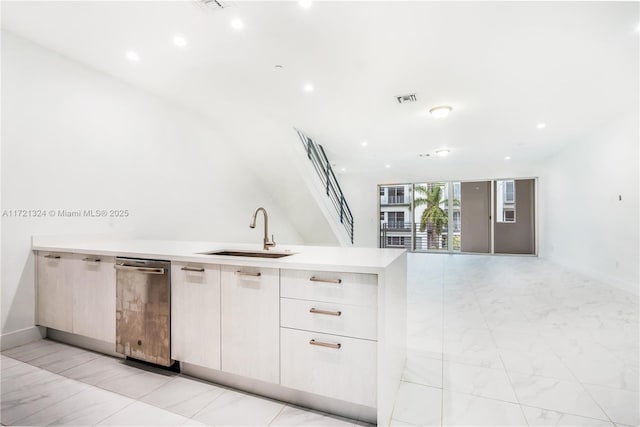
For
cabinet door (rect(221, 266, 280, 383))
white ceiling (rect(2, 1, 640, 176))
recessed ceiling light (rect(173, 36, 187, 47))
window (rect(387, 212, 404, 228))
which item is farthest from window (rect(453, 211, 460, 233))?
cabinet door (rect(221, 266, 280, 383))

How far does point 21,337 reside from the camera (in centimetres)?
246

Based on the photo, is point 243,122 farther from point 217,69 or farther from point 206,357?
point 206,357

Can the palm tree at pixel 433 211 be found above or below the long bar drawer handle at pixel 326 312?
above

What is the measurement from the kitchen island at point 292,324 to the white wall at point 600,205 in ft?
14.9

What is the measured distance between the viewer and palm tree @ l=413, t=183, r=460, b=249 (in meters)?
9.20

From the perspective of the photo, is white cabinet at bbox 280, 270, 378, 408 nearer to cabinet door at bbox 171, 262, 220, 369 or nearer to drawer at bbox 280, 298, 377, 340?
drawer at bbox 280, 298, 377, 340

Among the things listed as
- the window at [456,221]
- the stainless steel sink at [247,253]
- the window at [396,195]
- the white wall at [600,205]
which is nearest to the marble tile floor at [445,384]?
the stainless steel sink at [247,253]

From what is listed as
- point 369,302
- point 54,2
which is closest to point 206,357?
point 369,302

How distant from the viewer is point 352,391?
1484 mm

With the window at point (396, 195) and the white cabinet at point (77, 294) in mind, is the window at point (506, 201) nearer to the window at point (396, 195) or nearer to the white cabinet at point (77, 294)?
the window at point (396, 195)

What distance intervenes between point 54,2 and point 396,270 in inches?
119

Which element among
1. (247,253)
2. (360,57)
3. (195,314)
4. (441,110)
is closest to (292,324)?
(195,314)

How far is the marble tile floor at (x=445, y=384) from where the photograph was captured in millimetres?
1583

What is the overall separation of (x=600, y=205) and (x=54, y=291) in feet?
24.7
